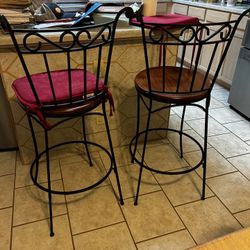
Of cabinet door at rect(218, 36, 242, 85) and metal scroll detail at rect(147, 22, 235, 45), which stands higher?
metal scroll detail at rect(147, 22, 235, 45)

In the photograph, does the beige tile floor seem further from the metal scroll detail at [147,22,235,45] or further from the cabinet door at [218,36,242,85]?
the cabinet door at [218,36,242,85]

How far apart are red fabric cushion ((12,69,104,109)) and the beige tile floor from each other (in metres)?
0.69

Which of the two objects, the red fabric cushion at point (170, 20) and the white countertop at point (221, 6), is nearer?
the red fabric cushion at point (170, 20)

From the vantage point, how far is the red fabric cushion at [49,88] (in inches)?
44.9

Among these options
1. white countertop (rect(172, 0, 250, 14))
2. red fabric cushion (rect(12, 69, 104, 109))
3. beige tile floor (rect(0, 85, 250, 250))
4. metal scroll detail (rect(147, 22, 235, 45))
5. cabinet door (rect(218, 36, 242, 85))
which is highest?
metal scroll detail (rect(147, 22, 235, 45))

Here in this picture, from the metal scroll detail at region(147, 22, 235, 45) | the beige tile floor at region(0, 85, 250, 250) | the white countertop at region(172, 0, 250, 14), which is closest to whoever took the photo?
the metal scroll detail at region(147, 22, 235, 45)

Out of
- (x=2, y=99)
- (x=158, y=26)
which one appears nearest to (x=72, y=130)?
(x=2, y=99)

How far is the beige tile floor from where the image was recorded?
134cm

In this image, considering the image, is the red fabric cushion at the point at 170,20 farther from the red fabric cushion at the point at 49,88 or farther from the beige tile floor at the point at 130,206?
the beige tile floor at the point at 130,206

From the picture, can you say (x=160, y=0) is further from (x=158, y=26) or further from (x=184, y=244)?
(x=184, y=244)

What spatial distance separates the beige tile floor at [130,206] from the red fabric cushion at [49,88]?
69 centimetres

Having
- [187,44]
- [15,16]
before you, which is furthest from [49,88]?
[187,44]

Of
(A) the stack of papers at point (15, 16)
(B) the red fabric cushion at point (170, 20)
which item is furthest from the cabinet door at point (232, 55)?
(A) the stack of papers at point (15, 16)

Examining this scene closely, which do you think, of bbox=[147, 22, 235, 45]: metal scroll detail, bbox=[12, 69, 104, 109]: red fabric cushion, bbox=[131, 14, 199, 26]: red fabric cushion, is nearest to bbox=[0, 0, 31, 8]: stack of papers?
bbox=[12, 69, 104, 109]: red fabric cushion
